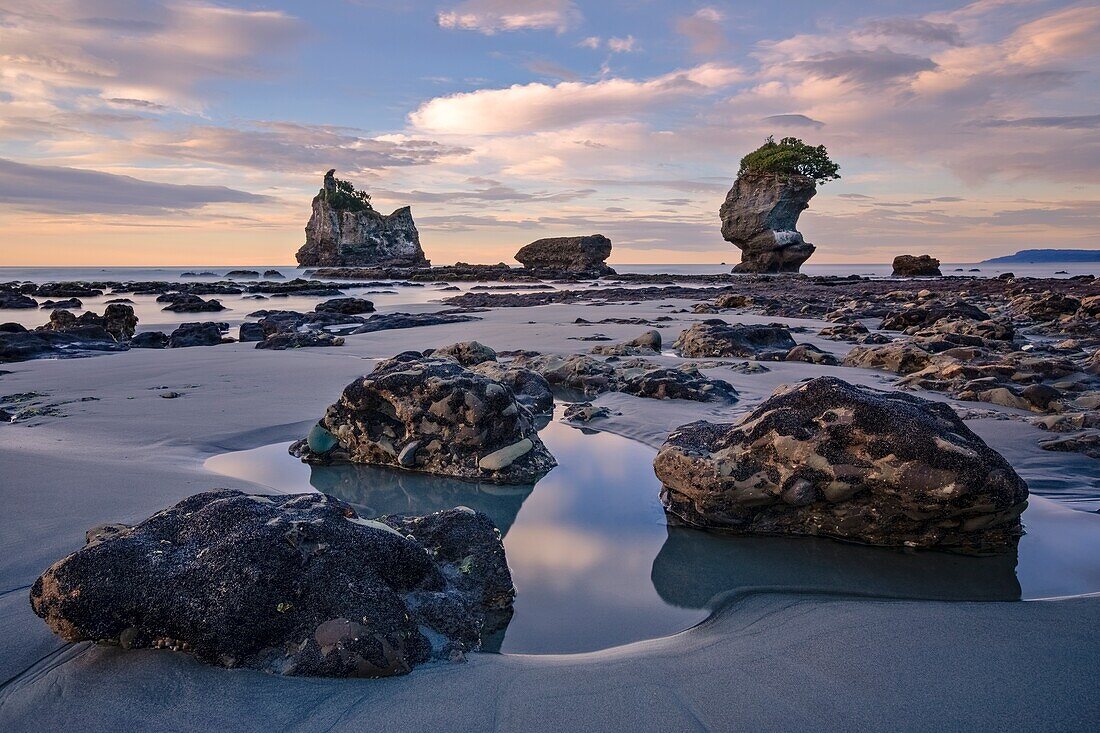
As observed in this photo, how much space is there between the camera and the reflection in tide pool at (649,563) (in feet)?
8.07

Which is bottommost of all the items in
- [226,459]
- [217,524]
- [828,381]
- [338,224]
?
[226,459]

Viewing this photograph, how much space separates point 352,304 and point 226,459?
1559 centimetres

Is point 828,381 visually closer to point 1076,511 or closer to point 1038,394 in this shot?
point 1076,511

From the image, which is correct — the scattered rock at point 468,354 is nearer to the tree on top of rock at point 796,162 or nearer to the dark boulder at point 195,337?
the dark boulder at point 195,337

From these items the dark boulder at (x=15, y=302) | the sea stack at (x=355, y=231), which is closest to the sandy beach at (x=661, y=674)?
the dark boulder at (x=15, y=302)

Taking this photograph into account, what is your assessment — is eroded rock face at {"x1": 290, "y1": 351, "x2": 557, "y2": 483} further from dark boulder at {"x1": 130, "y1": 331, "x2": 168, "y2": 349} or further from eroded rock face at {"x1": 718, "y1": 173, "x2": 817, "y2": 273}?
eroded rock face at {"x1": 718, "y1": 173, "x2": 817, "y2": 273}

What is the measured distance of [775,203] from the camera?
5106 centimetres

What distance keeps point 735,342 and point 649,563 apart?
709cm

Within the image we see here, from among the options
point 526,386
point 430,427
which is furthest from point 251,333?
point 430,427

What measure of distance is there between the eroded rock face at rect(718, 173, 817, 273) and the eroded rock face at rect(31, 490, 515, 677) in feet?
177

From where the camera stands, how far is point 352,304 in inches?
760

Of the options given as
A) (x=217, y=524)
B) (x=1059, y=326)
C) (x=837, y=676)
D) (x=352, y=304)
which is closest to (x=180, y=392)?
(x=217, y=524)

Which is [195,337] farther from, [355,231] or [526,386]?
[355,231]

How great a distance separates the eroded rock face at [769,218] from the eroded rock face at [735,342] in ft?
147
